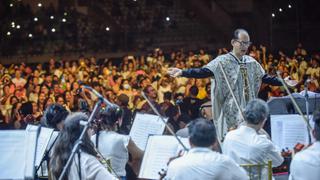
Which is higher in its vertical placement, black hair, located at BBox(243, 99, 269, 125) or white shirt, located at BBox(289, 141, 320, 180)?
black hair, located at BBox(243, 99, 269, 125)

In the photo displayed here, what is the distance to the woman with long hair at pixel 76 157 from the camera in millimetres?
5145

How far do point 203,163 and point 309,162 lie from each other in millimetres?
872

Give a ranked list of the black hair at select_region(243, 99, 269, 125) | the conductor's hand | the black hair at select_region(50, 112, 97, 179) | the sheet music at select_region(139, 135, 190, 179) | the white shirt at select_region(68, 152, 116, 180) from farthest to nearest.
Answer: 1. the conductor's hand
2. the sheet music at select_region(139, 135, 190, 179)
3. the black hair at select_region(243, 99, 269, 125)
4. the black hair at select_region(50, 112, 97, 179)
5. the white shirt at select_region(68, 152, 116, 180)

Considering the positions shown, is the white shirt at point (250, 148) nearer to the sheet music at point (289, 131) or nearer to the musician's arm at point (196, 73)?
the sheet music at point (289, 131)

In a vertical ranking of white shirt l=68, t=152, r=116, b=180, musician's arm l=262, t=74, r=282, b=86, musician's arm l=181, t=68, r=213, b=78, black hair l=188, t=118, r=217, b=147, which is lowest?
white shirt l=68, t=152, r=116, b=180

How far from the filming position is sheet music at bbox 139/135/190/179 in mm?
5930

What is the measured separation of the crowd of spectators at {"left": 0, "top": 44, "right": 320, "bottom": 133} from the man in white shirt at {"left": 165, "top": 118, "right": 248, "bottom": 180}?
376cm

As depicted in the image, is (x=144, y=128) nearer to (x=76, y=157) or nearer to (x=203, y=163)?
(x=76, y=157)

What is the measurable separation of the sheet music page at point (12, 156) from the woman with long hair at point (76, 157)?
15.8 inches

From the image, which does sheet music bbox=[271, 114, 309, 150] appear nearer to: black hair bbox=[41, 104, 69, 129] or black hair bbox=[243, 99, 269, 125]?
black hair bbox=[243, 99, 269, 125]

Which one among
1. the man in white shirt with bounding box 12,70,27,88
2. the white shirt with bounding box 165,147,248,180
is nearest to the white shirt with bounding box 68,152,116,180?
the white shirt with bounding box 165,147,248,180

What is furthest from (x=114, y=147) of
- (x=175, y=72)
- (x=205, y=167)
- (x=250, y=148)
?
(x=205, y=167)

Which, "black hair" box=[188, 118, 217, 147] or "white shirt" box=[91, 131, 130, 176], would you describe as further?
"white shirt" box=[91, 131, 130, 176]

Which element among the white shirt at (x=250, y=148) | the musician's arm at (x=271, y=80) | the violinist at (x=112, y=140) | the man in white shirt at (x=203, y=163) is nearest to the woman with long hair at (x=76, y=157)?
the man in white shirt at (x=203, y=163)
